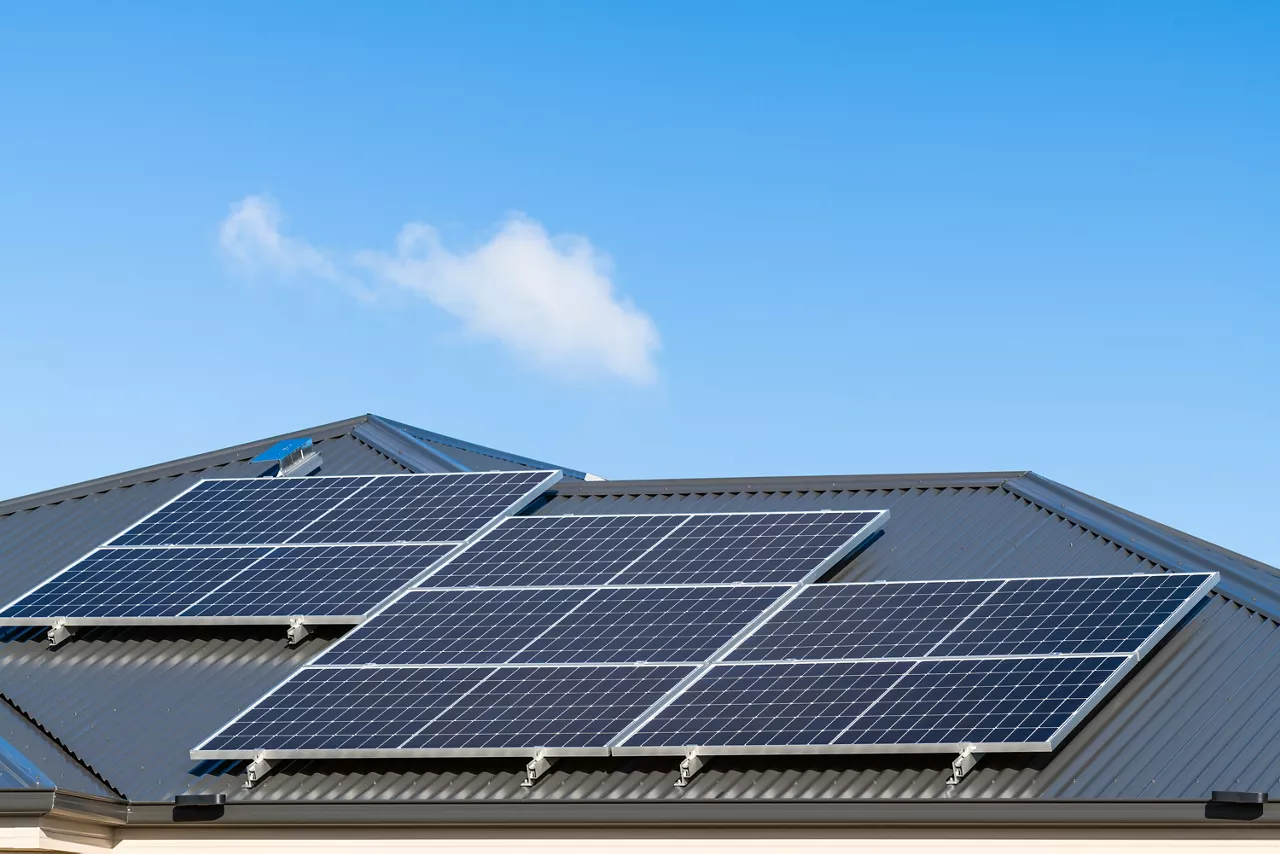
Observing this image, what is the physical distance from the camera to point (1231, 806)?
1764 centimetres

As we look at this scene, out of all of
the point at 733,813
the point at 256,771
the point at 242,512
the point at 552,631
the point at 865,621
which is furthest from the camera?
the point at 242,512

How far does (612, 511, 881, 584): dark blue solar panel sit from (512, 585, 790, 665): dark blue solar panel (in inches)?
16.8

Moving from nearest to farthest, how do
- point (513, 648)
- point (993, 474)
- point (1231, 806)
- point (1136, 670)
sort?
point (1231, 806), point (1136, 670), point (513, 648), point (993, 474)

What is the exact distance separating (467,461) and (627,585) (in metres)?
9.59

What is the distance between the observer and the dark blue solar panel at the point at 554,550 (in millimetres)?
24688

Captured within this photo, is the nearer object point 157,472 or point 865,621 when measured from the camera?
point 865,621

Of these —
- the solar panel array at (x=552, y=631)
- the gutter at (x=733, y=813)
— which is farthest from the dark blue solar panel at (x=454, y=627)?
the gutter at (x=733, y=813)

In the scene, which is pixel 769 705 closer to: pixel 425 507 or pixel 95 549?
pixel 425 507

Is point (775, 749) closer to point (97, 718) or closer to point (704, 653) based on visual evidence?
point (704, 653)

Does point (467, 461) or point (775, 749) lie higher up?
point (467, 461)

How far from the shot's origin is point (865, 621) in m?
22.4

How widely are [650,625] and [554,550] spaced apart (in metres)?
3.04

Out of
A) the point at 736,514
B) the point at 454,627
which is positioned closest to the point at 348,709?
the point at 454,627
